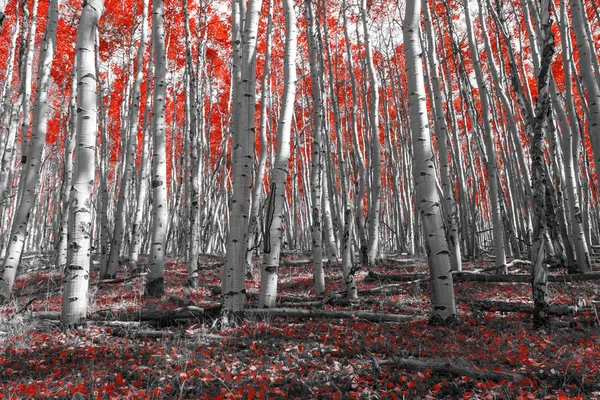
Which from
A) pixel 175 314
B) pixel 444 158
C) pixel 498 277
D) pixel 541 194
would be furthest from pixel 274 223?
pixel 498 277

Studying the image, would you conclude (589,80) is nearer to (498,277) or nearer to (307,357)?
(498,277)

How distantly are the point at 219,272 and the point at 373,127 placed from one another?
17.0 feet

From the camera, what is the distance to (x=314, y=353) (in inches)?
120

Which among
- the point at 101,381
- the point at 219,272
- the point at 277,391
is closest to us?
the point at 277,391

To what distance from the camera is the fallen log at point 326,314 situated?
3.99 metres

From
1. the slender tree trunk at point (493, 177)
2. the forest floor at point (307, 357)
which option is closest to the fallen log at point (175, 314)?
the forest floor at point (307, 357)

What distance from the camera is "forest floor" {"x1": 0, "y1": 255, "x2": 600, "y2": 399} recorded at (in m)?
2.34

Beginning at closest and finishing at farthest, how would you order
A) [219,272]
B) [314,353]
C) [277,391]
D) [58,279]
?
1. [277,391]
2. [314,353]
3. [58,279]
4. [219,272]

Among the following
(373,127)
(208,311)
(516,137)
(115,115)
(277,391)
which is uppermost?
(115,115)

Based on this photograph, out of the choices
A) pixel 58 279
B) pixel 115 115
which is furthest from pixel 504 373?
pixel 115 115

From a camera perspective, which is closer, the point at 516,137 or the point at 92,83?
the point at 92,83

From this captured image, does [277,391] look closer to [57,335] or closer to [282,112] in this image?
[57,335]

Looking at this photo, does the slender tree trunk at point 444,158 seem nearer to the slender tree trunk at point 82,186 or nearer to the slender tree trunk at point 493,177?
the slender tree trunk at point 493,177

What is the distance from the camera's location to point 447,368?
2.49 metres
